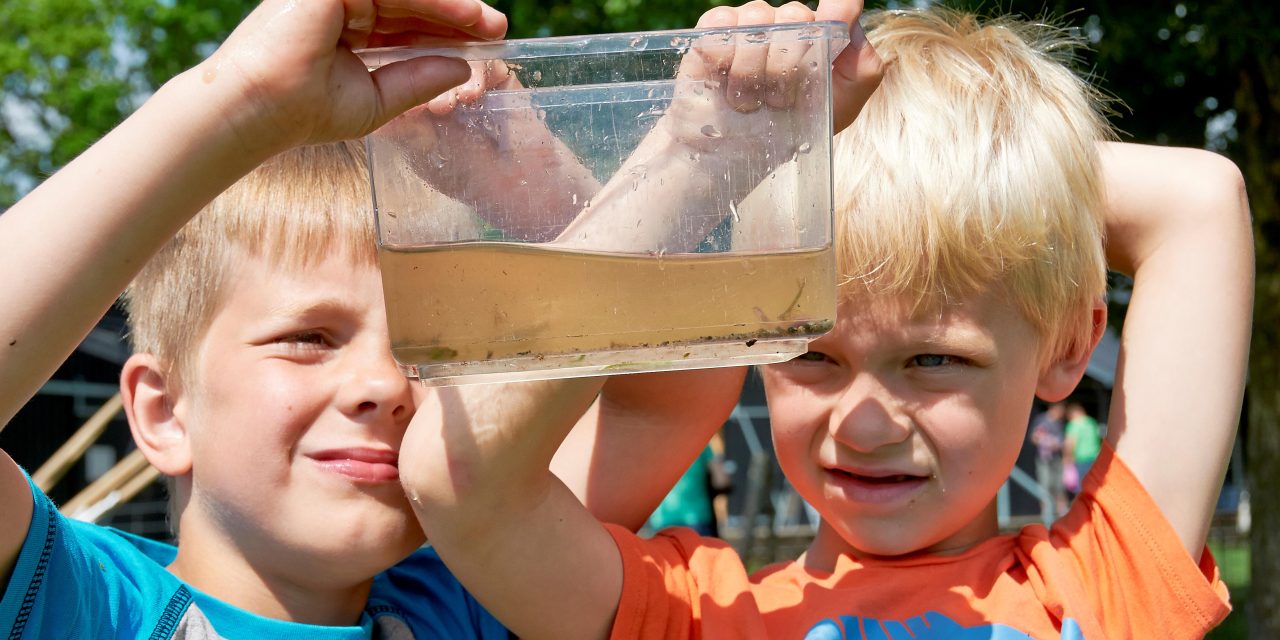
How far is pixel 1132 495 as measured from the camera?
75.3 inches

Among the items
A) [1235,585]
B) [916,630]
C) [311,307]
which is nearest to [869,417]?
[916,630]

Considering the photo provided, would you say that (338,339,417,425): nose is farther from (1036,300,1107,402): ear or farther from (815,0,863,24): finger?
(1036,300,1107,402): ear

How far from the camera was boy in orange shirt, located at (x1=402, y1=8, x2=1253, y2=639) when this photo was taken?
1.66m

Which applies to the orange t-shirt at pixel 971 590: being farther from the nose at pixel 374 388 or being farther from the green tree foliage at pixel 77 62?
the green tree foliage at pixel 77 62

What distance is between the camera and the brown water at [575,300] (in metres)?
1.22

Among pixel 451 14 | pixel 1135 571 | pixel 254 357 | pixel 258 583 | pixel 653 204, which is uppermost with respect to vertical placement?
pixel 451 14

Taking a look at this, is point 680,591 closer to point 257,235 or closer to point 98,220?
point 257,235

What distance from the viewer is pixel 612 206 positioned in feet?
4.18

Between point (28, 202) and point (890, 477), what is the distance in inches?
49.6

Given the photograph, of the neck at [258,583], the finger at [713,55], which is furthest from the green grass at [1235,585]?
the finger at [713,55]

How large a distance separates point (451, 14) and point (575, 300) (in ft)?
1.15

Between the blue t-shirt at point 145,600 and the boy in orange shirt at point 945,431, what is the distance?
0.35m

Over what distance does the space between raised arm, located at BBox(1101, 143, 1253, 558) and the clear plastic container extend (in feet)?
3.16

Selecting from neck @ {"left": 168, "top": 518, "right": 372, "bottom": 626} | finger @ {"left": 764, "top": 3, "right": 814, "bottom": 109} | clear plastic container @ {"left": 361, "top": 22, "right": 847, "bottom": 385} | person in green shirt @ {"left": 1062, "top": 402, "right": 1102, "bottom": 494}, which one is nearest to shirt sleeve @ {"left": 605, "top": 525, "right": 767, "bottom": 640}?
neck @ {"left": 168, "top": 518, "right": 372, "bottom": 626}
